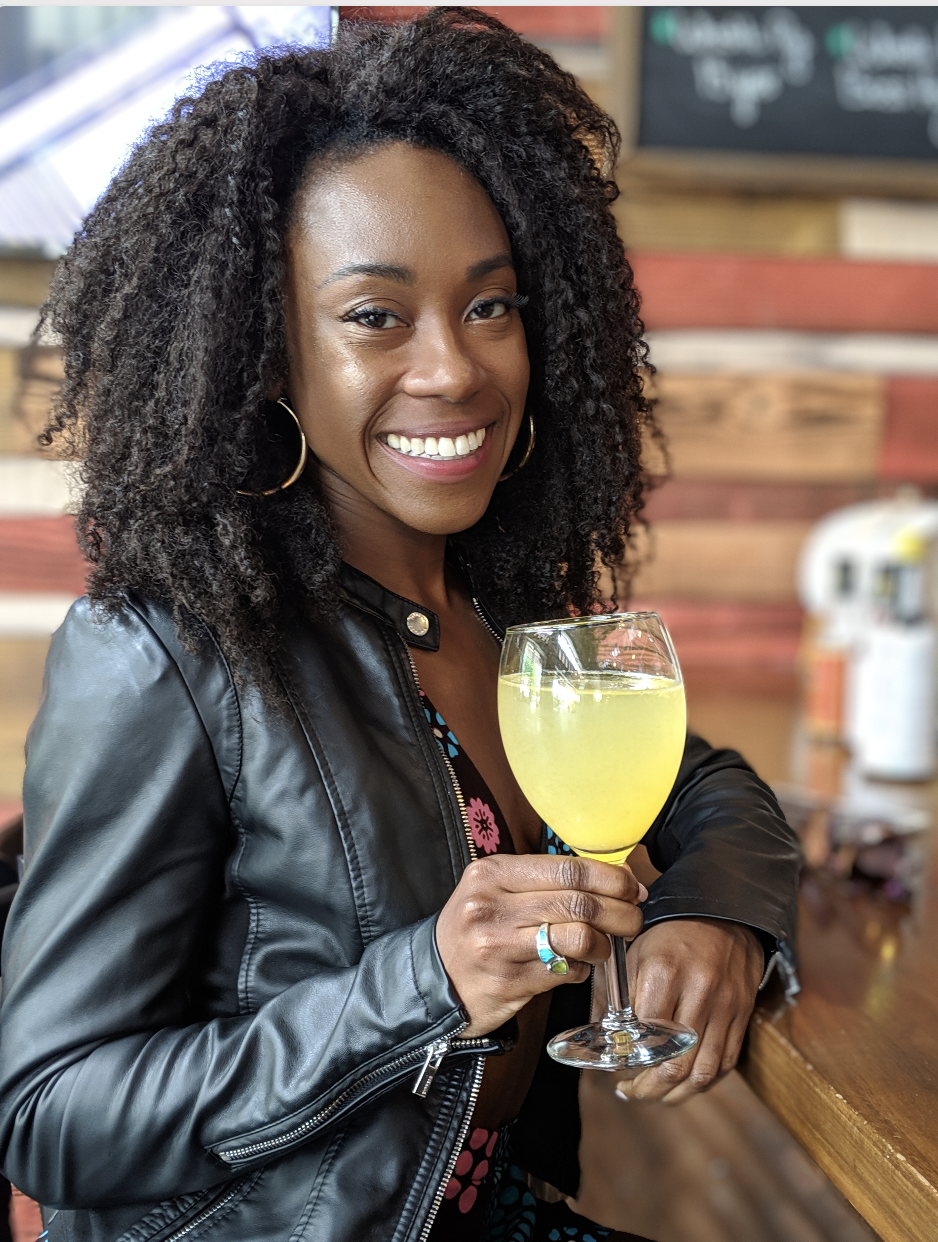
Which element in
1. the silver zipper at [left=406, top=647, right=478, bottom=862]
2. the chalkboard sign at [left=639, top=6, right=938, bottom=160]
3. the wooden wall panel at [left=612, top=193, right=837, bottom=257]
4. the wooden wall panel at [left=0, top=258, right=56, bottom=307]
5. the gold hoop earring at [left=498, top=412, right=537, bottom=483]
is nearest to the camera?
the silver zipper at [left=406, top=647, right=478, bottom=862]

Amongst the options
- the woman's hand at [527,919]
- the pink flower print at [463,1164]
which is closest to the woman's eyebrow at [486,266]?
the woman's hand at [527,919]

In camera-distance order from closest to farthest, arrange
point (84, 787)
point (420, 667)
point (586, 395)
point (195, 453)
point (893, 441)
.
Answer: point (84, 787), point (195, 453), point (420, 667), point (586, 395), point (893, 441)

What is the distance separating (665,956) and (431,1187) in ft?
0.78

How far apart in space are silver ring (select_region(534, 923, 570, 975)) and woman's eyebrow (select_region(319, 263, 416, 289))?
1.68ft

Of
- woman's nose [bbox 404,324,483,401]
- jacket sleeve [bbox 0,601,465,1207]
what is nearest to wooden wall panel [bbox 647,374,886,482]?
woman's nose [bbox 404,324,483,401]

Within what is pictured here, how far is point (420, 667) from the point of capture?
1079mm

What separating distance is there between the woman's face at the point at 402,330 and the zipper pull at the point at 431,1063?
1.40 feet

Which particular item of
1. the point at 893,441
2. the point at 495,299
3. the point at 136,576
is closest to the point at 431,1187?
the point at 136,576

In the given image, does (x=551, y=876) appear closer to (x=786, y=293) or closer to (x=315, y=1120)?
(x=315, y=1120)

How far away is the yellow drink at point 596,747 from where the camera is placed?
851 millimetres

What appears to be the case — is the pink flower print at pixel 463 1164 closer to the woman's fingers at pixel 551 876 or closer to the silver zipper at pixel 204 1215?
the silver zipper at pixel 204 1215

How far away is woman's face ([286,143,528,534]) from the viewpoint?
983 mm

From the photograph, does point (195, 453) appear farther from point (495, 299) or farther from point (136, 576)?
point (495, 299)

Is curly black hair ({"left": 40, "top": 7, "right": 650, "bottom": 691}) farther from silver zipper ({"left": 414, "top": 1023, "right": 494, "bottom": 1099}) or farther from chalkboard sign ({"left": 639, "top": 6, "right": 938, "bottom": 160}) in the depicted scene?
chalkboard sign ({"left": 639, "top": 6, "right": 938, "bottom": 160})
